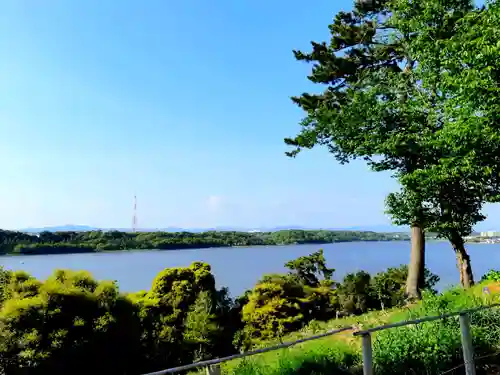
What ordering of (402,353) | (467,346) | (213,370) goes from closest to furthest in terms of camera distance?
(213,370) → (467,346) → (402,353)

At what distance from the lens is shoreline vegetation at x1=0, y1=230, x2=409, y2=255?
6556 centimetres

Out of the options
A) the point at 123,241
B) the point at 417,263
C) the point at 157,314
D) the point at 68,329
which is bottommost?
the point at 157,314

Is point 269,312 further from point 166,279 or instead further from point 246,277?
point 246,277

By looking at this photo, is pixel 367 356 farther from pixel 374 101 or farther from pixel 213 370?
pixel 374 101

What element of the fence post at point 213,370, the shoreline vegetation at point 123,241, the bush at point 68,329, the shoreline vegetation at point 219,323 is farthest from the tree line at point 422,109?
the shoreline vegetation at point 123,241

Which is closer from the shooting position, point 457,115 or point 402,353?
point 402,353

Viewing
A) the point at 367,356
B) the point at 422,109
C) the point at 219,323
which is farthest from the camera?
the point at 219,323

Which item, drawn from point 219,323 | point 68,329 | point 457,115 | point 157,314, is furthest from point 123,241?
point 457,115

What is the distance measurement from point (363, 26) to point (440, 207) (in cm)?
793

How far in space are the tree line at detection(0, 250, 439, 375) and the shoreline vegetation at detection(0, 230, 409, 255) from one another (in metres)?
52.1

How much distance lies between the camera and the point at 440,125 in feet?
33.0

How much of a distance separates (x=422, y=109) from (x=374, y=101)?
61.5 inches

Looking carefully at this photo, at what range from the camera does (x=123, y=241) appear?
7594 centimetres

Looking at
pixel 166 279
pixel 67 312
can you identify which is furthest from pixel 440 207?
pixel 166 279
